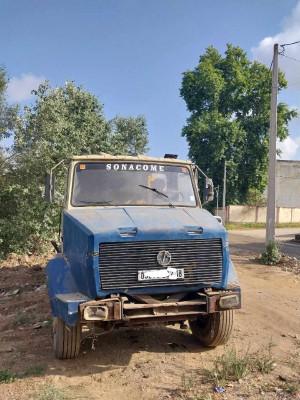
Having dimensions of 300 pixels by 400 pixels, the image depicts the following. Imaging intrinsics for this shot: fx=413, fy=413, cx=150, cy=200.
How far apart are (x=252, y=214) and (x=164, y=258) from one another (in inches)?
1679

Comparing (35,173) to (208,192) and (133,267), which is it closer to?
(208,192)

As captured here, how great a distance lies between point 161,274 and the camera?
4.61 m

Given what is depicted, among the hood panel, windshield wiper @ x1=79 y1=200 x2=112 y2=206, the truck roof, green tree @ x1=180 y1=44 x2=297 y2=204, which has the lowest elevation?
the hood panel

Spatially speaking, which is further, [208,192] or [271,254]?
[271,254]

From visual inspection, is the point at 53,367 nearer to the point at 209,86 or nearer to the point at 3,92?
the point at 3,92

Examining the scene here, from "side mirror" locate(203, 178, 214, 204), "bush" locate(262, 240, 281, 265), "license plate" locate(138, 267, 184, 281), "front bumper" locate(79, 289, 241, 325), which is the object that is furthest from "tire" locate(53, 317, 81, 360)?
"bush" locate(262, 240, 281, 265)

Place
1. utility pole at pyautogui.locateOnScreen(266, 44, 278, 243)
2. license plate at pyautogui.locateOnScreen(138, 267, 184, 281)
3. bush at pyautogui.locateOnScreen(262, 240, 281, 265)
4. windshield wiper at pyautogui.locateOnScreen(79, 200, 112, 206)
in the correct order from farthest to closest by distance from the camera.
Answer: utility pole at pyautogui.locateOnScreen(266, 44, 278, 243) → bush at pyautogui.locateOnScreen(262, 240, 281, 265) → windshield wiper at pyautogui.locateOnScreen(79, 200, 112, 206) → license plate at pyautogui.locateOnScreen(138, 267, 184, 281)

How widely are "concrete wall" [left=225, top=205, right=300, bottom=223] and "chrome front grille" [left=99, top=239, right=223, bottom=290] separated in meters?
40.0

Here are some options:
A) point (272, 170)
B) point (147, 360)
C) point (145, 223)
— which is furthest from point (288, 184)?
point (145, 223)

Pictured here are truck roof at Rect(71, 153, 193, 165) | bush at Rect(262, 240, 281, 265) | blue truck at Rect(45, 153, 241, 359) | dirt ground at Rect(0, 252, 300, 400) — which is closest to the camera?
dirt ground at Rect(0, 252, 300, 400)

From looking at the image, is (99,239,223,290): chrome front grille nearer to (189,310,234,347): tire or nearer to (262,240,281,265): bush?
(189,310,234,347): tire

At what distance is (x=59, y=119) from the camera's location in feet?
45.5

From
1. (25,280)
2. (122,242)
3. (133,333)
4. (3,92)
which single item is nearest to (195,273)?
(122,242)

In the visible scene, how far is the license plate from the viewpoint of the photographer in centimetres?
456
